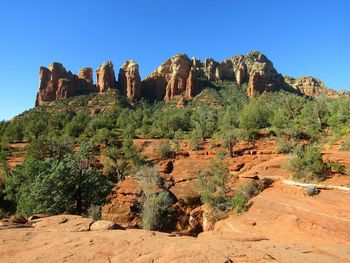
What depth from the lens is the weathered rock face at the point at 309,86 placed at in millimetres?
141113

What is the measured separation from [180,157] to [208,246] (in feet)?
113

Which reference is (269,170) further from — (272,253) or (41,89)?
(41,89)

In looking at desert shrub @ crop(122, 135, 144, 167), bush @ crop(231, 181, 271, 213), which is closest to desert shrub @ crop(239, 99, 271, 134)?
desert shrub @ crop(122, 135, 144, 167)

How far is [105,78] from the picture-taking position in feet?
390

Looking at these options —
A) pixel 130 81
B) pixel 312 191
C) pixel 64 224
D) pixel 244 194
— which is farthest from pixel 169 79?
pixel 64 224

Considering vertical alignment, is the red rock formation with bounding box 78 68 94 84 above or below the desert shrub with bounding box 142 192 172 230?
above

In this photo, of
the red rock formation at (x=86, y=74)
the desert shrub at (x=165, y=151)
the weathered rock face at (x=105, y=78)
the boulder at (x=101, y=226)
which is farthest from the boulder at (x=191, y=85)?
the boulder at (x=101, y=226)

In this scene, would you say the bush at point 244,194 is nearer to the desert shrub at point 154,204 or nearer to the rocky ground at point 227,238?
the rocky ground at point 227,238

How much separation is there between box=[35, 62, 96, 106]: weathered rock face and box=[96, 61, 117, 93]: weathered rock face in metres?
4.09

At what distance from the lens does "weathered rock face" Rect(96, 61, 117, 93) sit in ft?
387

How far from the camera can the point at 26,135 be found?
204 feet

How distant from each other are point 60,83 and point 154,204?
102 meters

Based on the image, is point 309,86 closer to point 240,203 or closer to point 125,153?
point 125,153

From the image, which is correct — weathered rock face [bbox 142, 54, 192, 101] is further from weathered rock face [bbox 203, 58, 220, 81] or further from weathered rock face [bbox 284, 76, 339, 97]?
weathered rock face [bbox 284, 76, 339, 97]
